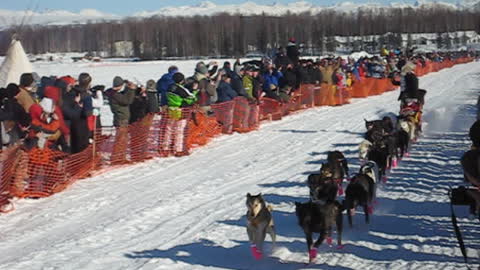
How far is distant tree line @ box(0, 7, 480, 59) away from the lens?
334 ft

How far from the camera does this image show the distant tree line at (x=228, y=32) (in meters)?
102

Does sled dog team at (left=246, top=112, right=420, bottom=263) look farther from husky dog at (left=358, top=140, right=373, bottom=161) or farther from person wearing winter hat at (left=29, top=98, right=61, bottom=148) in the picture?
person wearing winter hat at (left=29, top=98, right=61, bottom=148)

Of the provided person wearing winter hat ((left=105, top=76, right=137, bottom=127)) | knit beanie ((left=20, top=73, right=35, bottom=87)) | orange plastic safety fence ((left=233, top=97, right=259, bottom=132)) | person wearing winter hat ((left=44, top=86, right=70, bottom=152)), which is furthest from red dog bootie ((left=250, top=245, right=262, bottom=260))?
orange plastic safety fence ((left=233, top=97, right=259, bottom=132))

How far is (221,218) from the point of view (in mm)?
7645

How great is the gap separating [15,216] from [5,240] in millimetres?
1004

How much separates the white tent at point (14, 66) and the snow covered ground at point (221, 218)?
6480 mm

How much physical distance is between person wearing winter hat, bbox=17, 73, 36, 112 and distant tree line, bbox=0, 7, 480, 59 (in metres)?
79.8

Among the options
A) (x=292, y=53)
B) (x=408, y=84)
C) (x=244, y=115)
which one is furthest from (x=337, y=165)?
(x=292, y=53)

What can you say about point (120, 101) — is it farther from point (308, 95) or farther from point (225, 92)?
point (308, 95)

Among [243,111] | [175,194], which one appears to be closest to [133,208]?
[175,194]

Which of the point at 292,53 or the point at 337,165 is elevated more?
the point at 292,53

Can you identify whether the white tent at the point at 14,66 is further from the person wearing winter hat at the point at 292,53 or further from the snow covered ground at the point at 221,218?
the person wearing winter hat at the point at 292,53

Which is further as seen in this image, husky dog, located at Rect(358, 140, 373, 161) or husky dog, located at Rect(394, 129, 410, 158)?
husky dog, located at Rect(394, 129, 410, 158)

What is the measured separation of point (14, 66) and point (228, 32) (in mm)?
92273
